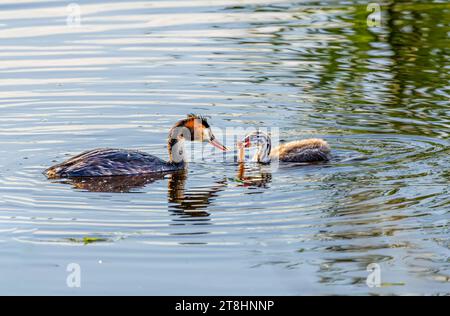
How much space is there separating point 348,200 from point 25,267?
2.97 metres

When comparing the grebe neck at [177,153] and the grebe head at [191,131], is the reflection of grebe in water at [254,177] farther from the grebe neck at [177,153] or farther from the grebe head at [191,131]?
the grebe neck at [177,153]

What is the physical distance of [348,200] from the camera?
8.82 meters

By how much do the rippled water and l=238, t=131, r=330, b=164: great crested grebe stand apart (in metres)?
0.16

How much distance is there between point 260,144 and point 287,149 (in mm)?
314

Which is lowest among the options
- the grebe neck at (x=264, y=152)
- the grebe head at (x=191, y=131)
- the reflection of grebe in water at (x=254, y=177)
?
the reflection of grebe in water at (x=254, y=177)

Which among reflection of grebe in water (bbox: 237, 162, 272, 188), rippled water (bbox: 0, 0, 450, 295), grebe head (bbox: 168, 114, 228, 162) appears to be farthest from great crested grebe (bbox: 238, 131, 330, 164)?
grebe head (bbox: 168, 114, 228, 162)

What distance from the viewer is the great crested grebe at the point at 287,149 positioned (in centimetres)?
1048

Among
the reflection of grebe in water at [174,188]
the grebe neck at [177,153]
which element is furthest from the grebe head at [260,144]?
the reflection of grebe in water at [174,188]

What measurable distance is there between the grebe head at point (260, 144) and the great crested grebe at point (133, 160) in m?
0.40

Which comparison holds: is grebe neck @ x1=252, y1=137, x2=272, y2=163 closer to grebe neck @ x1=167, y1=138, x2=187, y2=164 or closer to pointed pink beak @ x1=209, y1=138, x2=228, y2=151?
pointed pink beak @ x1=209, y1=138, x2=228, y2=151

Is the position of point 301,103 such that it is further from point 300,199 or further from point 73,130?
point 300,199

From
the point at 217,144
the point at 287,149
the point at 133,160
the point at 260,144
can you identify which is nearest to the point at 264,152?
the point at 260,144

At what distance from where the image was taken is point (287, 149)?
1082 centimetres
